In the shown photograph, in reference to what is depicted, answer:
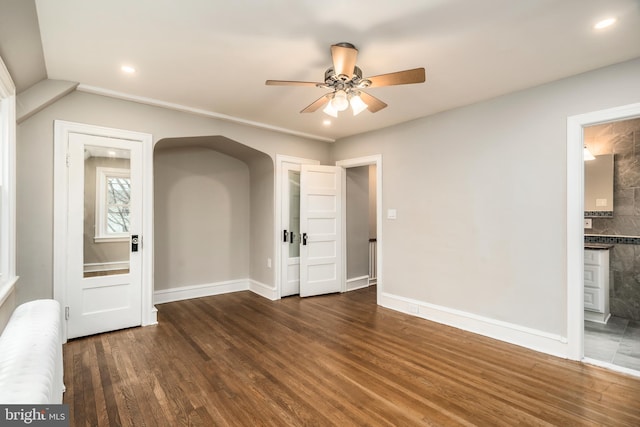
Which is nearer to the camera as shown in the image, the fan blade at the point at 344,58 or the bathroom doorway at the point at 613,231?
the fan blade at the point at 344,58

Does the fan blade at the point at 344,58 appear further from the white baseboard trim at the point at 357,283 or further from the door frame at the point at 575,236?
the white baseboard trim at the point at 357,283

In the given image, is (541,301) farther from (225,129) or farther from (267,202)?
(225,129)

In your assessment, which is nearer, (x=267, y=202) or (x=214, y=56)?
(x=214, y=56)

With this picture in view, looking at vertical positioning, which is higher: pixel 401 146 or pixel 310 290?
pixel 401 146

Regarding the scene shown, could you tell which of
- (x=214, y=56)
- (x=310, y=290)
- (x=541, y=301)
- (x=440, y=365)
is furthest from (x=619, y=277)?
(x=214, y=56)

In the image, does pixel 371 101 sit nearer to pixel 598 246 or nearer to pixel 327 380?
pixel 327 380

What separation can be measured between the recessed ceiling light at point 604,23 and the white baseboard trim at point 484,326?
2.54m

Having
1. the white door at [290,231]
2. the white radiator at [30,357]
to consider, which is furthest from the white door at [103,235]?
the white door at [290,231]

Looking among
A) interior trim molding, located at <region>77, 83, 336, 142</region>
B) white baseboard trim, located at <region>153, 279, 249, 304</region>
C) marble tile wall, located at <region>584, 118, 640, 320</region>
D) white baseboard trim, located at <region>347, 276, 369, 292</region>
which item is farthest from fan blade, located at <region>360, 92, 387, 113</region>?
white baseboard trim, located at <region>153, 279, 249, 304</region>

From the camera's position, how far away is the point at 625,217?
3.87 m

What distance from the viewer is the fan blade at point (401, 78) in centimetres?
209

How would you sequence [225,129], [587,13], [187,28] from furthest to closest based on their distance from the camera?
[225,129] → [187,28] → [587,13]

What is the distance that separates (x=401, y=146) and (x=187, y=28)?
2.95 meters

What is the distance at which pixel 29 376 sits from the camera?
1.31m
